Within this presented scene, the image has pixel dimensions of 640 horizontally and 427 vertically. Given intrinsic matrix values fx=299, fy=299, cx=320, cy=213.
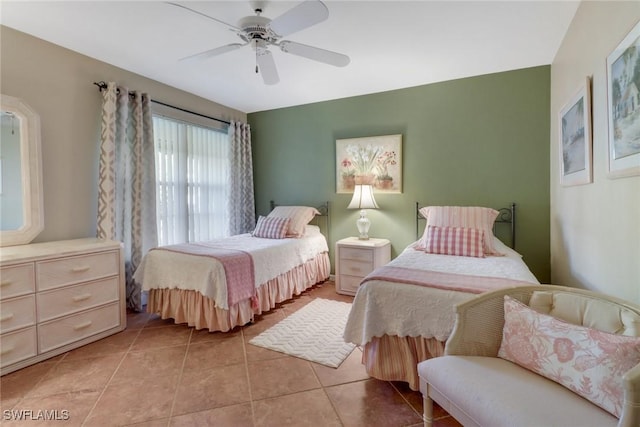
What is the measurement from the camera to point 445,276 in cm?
191

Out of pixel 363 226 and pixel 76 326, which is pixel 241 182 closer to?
pixel 363 226

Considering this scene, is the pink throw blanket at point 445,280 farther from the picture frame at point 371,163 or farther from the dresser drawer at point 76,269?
the dresser drawer at point 76,269

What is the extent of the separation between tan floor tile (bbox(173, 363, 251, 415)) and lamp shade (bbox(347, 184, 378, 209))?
7.26 ft

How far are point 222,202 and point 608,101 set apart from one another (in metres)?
4.02

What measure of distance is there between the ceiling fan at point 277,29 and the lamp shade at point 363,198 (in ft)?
5.52

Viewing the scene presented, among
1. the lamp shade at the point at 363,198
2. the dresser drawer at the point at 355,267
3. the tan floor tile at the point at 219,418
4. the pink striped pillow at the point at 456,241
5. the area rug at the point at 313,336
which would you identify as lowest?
the tan floor tile at the point at 219,418

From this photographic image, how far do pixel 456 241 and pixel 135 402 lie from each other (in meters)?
2.64

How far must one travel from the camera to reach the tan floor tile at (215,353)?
7.04 feet

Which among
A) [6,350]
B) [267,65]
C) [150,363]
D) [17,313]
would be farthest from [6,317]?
[267,65]

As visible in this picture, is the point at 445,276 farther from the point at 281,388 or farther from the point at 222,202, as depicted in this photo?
the point at 222,202

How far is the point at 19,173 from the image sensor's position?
7.82 ft

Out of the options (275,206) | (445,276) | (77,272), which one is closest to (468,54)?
(445,276)

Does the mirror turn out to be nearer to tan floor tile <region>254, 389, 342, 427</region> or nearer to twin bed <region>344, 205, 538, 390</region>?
tan floor tile <region>254, 389, 342, 427</region>

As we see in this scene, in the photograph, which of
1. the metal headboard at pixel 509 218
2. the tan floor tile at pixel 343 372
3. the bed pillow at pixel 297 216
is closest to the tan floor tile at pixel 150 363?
the tan floor tile at pixel 343 372
